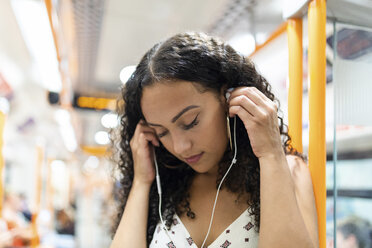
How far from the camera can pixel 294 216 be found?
2.92ft

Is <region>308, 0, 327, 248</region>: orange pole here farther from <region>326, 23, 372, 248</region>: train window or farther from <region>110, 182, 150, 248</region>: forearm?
<region>110, 182, 150, 248</region>: forearm

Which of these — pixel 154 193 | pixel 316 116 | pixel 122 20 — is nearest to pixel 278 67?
pixel 316 116

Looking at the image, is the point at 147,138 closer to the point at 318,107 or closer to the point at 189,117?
the point at 189,117

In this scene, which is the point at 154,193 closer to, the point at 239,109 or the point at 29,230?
the point at 239,109

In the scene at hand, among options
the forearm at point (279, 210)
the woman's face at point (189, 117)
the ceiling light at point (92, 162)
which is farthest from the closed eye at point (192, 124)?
the ceiling light at point (92, 162)

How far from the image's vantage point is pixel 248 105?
0.98 meters

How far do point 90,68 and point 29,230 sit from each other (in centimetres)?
306

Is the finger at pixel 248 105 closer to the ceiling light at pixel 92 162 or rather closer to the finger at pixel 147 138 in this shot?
the finger at pixel 147 138

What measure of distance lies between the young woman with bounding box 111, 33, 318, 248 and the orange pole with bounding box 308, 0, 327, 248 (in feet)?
0.10

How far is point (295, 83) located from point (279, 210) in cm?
48

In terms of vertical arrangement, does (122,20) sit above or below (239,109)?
above

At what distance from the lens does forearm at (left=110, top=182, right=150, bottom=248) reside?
1.20 metres

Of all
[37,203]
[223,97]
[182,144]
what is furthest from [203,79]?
[37,203]

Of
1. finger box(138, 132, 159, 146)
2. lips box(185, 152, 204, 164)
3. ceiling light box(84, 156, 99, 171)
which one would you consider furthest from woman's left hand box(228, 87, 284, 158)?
ceiling light box(84, 156, 99, 171)
